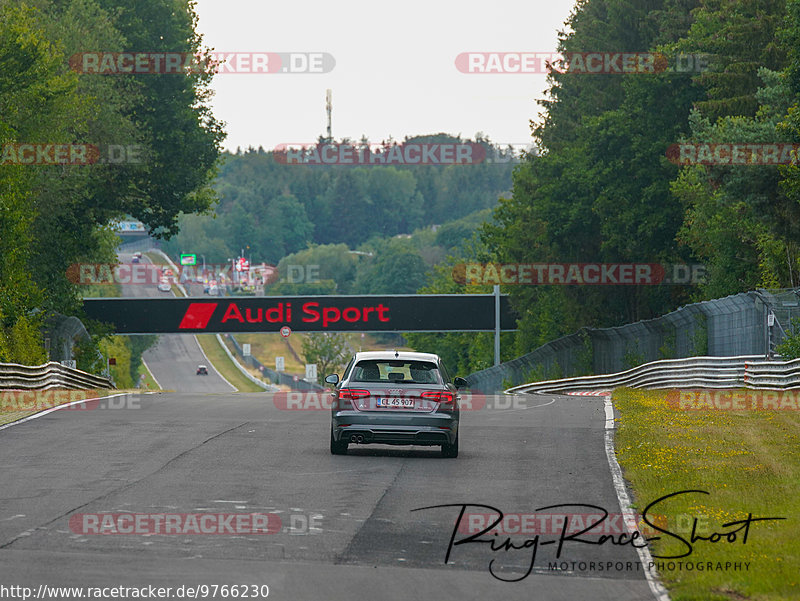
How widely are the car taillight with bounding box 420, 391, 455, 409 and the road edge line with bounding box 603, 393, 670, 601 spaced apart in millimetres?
2293

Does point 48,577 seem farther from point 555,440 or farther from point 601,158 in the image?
point 601,158

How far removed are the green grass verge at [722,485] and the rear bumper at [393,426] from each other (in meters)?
2.54

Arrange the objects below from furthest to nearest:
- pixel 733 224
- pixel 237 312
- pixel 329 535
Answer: pixel 237 312 → pixel 733 224 → pixel 329 535

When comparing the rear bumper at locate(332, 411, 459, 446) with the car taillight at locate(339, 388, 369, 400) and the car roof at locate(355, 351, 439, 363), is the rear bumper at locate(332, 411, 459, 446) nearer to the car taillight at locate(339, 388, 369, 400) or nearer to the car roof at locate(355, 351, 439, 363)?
the car taillight at locate(339, 388, 369, 400)

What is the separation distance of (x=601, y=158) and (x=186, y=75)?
19.3 meters

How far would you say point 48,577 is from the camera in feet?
30.8

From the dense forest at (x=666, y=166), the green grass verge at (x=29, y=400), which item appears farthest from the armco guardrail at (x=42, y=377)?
the dense forest at (x=666, y=166)

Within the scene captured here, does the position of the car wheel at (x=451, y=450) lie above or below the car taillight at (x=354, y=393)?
below

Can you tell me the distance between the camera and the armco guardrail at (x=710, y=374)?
2948cm

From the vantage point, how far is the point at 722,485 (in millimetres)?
14750

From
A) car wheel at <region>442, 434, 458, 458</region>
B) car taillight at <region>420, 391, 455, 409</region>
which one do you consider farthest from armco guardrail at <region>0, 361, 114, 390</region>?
car taillight at <region>420, 391, 455, 409</region>

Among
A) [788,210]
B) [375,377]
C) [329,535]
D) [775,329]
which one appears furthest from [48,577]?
[788,210]

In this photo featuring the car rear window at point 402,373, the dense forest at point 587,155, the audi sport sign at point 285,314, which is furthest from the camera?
the audi sport sign at point 285,314

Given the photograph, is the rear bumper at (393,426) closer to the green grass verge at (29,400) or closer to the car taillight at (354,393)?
the car taillight at (354,393)
